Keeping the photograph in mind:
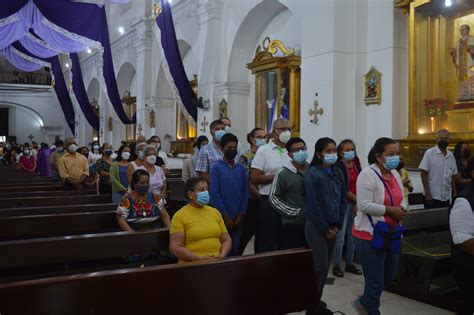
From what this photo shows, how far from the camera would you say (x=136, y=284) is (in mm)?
2668

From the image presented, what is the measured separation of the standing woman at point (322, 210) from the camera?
3.79m

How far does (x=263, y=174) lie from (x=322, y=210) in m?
1.13

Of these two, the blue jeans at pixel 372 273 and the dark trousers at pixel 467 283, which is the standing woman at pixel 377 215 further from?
the dark trousers at pixel 467 283

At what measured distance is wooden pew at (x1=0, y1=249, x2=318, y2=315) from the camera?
244 centimetres

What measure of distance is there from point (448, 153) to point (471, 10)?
266 centimetres

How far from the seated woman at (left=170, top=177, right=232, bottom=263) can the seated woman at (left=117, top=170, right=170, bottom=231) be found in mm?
991

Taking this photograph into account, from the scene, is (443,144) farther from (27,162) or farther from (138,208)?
(27,162)

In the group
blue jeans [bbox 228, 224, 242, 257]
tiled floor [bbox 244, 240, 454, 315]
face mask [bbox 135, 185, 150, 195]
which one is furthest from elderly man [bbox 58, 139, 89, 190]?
tiled floor [bbox 244, 240, 454, 315]

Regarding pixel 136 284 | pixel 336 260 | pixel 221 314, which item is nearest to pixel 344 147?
pixel 336 260

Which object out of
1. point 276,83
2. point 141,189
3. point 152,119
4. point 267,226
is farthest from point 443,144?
point 152,119

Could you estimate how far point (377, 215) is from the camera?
3.48 meters

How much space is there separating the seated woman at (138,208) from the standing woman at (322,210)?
155 cm

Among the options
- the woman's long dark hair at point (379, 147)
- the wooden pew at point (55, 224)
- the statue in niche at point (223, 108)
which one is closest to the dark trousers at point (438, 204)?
the woman's long dark hair at point (379, 147)

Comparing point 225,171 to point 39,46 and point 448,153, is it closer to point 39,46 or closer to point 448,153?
point 448,153
